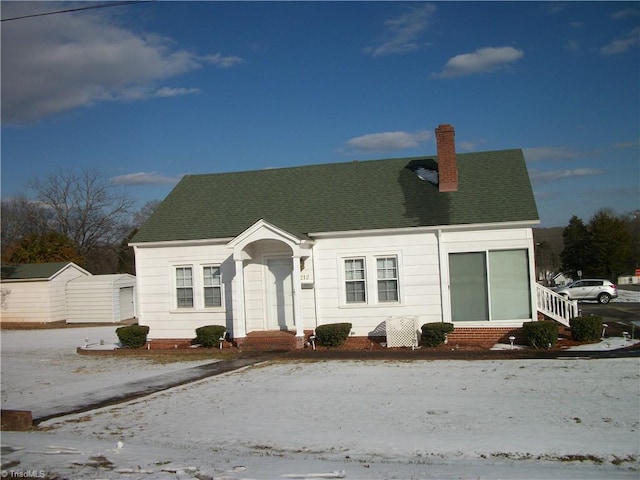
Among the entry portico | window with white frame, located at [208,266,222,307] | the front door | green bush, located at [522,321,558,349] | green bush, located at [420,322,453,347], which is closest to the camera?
green bush, located at [522,321,558,349]

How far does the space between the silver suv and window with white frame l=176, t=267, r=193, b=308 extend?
81.3 ft

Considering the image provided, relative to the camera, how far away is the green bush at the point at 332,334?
17.6 meters

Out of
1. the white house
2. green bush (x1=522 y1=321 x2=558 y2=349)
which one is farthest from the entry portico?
the white house

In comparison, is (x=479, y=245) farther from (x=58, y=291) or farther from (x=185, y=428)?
(x=58, y=291)

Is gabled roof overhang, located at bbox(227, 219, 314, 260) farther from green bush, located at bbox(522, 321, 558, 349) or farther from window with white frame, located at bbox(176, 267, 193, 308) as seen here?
green bush, located at bbox(522, 321, 558, 349)

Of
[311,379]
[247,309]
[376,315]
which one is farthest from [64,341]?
[311,379]

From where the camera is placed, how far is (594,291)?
36.7 meters

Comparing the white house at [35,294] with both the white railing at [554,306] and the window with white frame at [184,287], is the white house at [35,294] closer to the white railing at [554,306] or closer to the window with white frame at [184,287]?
the window with white frame at [184,287]

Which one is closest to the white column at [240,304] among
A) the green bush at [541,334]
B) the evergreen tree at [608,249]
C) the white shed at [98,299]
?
the green bush at [541,334]

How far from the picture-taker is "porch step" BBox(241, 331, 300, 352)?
1788 cm

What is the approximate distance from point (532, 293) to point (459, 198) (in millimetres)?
3696

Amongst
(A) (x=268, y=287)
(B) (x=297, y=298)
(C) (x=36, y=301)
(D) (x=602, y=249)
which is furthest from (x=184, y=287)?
(D) (x=602, y=249)

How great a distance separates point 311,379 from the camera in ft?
43.8

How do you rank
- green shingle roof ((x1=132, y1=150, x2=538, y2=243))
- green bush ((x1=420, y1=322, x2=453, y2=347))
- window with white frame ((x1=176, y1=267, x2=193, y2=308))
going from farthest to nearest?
window with white frame ((x1=176, y1=267, x2=193, y2=308)) → green shingle roof ((x1=132, y1=150, x2=538, y2=243)) → green bush ((x1=420, y1=322, x2=453, y2=347))
